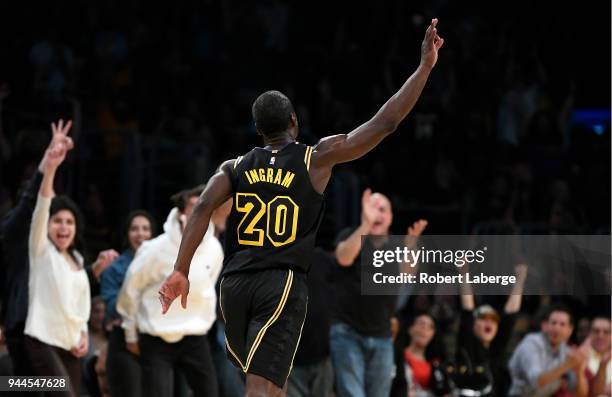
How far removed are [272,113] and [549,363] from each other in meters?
5.64

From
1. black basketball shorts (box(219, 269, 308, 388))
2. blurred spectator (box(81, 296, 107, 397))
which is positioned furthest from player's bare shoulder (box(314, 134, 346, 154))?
blurred spectator (box(81, 296, 107, 397))

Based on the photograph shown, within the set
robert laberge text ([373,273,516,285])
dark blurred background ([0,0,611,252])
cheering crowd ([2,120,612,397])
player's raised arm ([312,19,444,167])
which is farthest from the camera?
dark blurred background ([0,0,611,252])

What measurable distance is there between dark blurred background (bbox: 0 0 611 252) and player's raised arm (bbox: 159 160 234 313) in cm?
518

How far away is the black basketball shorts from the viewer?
5.31 m

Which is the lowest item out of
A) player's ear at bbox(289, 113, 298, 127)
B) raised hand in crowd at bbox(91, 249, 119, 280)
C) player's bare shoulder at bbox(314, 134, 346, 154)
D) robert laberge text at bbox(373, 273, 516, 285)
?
robert laberge text at bbox(373, 273, 516, 285)

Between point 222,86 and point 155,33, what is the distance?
102 cm

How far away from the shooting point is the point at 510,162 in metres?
13.5

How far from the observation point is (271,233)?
213 inches

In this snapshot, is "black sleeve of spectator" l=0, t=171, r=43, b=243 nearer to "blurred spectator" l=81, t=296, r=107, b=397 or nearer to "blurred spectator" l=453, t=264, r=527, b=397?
"blurred spectator" l=81, t=296, r=107, b=397

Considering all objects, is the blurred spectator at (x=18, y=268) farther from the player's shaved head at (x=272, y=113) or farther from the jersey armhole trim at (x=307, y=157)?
the jersey armhole trim at (x=307, y=157)

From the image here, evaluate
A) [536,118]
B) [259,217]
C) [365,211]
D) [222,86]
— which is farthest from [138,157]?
[259,217]

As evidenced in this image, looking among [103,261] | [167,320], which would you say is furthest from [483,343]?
[103,261]

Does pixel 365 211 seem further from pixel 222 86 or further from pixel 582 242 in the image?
pixel 222 86

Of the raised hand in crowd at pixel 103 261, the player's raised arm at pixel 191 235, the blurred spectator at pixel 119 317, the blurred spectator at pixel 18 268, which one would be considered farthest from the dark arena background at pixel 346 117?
the player's raised arm at pixel 191 235
